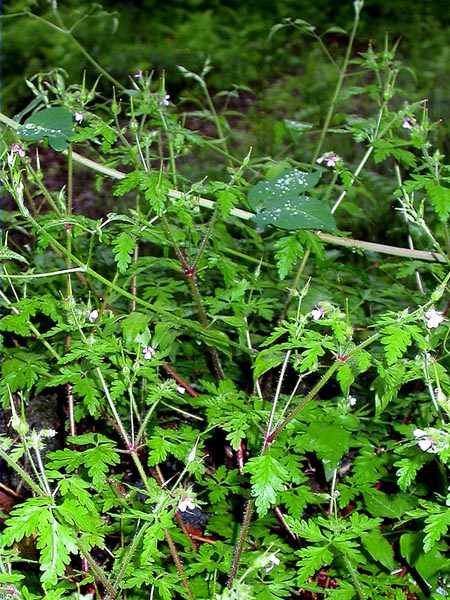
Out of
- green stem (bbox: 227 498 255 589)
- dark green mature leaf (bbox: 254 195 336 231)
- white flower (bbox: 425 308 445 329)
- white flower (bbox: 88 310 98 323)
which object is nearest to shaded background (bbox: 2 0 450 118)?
dark green mature leaf (bbox: 254 195 336 231)

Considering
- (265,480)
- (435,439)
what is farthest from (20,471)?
(435,439)

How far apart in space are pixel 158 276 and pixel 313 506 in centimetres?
73

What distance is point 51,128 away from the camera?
1754mm

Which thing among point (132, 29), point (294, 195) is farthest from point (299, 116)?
point (294, 195)

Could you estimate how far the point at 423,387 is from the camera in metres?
2.04

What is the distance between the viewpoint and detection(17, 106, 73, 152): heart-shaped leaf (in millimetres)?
1710

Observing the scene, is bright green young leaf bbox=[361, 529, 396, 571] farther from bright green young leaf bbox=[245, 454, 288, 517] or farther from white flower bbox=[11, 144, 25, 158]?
white flower bbox=[11, 144, 25, 158]

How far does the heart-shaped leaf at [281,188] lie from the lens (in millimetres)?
1757

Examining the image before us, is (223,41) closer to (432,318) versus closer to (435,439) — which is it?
(432,318)

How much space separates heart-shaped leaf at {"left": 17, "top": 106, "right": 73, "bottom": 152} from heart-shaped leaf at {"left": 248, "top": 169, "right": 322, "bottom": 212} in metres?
0.40

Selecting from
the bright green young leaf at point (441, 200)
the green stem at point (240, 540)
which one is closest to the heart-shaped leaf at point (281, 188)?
the bright green young leaf at point (441, 200)

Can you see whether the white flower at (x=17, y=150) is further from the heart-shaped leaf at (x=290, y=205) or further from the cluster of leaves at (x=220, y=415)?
the heart-shaped leaf at (x=290, y=205)

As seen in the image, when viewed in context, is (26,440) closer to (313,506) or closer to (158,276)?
(313,506)

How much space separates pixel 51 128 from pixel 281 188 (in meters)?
0.50
